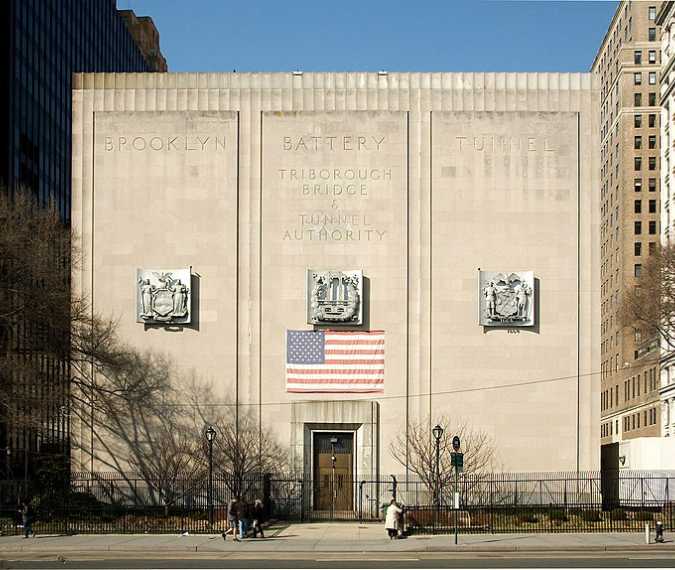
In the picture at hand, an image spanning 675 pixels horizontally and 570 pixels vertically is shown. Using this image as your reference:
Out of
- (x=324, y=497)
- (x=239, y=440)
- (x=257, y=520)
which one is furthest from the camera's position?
(x=239, y=440)

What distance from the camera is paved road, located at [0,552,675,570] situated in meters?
33.9

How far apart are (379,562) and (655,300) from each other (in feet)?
153

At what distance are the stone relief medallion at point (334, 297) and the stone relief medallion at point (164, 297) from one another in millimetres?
6281

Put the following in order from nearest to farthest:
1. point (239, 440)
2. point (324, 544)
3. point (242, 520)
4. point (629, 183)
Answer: point (324, 544)
point (242, 520)
point (239, 440)
point (629, 183)

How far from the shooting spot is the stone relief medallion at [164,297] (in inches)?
2266

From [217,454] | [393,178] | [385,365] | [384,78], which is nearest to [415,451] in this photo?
[385,365]

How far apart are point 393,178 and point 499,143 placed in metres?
5.80

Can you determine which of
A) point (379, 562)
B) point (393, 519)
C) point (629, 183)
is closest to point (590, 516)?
point (393, 519)

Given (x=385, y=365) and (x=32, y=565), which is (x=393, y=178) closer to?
(x=385, y=365)

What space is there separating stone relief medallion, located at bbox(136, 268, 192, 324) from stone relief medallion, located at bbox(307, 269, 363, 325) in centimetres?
628

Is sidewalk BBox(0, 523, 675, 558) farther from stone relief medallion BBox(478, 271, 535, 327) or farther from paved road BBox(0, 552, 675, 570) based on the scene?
stone relief medallion BBox(478, 271, 535, 327)

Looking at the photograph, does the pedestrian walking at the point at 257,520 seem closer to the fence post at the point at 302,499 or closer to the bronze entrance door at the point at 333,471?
the fence post at the point at 302,499

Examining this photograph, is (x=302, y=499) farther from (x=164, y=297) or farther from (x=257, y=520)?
(x=164, y=297)

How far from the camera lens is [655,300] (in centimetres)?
7694
